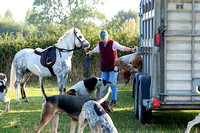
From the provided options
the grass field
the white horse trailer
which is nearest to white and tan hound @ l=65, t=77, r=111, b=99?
the grass field

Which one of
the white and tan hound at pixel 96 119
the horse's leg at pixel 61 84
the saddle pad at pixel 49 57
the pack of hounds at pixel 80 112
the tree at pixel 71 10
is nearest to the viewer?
the white and tan hound at pixel 96 119

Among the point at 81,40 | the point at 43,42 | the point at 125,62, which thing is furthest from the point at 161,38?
the point at 43,42

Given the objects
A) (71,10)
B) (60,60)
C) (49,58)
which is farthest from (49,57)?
(71,10)

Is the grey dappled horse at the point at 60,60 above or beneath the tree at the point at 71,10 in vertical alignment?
beneath

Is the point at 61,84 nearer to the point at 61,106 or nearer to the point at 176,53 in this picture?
the point at 176,53

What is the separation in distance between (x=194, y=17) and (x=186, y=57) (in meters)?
0.71

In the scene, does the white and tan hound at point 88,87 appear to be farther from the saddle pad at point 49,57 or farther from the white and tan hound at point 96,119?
the white and tan hound at point 96,119

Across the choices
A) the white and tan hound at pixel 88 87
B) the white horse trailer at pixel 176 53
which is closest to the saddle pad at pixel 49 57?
the white and tan hound at pixel 88 87

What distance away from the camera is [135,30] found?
65.5ft

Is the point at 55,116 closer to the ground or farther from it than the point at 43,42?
closer to the ground

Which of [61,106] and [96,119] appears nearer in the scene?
[96,119]

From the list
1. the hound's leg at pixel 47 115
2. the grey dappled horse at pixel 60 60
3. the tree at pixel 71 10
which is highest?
the tree at pixel 71 10

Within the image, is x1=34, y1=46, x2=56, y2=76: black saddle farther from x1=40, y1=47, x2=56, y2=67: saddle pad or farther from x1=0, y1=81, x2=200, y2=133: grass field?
x1=0, y1=81, x2=200, y2=133: grass field

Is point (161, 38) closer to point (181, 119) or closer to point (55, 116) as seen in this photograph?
point (55, 116)
